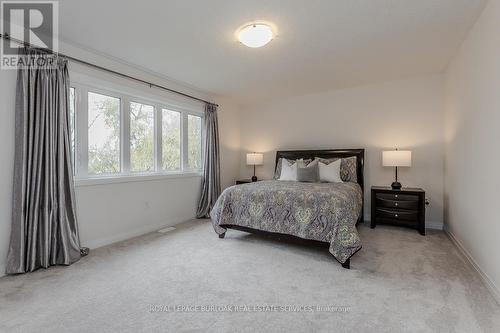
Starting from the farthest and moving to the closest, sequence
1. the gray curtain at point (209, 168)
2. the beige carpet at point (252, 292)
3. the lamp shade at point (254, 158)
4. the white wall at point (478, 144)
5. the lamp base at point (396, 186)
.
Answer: the lamp shade at point (254, 158) < the gray curtain at point (209, 168) < the lamp base at point (396, 186) < the white wall at point (478, 144) < the beige carpet at point (252, 292)

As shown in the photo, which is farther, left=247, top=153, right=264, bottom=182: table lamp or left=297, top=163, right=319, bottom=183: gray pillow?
left=247, top=153, right=264, bottom=182: table lamp

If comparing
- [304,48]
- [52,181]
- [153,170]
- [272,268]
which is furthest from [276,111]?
[52,181]

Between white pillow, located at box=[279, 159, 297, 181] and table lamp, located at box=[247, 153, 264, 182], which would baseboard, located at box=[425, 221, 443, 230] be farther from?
table lamp, located at box=[247, 153, 264, 182]

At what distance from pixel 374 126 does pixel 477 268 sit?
8.75 ft

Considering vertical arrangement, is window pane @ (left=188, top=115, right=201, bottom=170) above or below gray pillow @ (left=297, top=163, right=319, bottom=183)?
above

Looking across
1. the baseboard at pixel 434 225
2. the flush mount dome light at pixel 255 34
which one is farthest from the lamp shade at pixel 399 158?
the flush mount dome light at pixel 255 34

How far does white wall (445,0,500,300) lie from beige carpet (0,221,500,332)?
0.30 m

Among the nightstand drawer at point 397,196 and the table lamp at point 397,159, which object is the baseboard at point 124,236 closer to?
the nightstand drawer at point 397,196

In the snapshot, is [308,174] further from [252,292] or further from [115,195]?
[115,195]

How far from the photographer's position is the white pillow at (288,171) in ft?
14.0

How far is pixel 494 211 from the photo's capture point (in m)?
2.05

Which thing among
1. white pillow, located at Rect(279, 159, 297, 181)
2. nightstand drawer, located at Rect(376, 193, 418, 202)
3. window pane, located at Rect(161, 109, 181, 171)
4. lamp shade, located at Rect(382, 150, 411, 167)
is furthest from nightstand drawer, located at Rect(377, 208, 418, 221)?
window pane, located at Rect(161, 109, 181, 171)

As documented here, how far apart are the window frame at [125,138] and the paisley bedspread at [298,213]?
135 centimetres

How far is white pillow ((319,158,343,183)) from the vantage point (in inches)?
159
